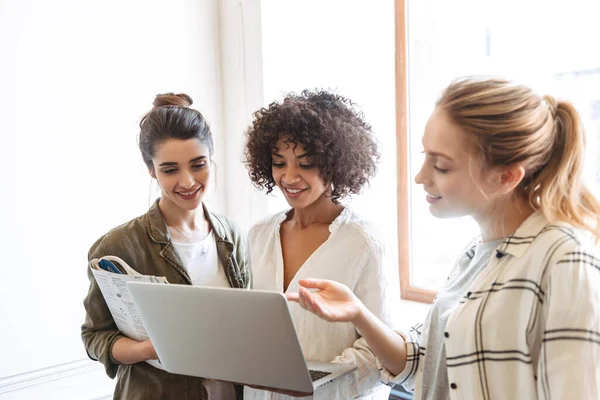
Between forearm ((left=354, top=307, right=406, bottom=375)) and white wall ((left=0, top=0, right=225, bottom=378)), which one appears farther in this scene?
white wall ((left=0, top=0, right=225, bottom=378))

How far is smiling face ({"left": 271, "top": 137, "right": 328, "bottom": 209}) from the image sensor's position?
4.64 ft

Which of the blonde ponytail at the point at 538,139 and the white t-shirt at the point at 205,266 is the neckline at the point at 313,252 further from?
the blonde ponytail at the point at 538,139

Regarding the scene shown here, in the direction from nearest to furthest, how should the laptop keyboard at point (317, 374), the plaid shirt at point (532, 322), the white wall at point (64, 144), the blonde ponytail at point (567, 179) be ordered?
the plaid shirt at point (532, 322) → the blonde ponytail at point (567, 179) → the laptop keyboard at point (317, 374) → the white wall at point (64, 144)

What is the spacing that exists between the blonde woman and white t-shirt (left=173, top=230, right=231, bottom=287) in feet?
1.82

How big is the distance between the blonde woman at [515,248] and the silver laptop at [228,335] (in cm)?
11

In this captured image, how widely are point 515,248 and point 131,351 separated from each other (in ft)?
3.07

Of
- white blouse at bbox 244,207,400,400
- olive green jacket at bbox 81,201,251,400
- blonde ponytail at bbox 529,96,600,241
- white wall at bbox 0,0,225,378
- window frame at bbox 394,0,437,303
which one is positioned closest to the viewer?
blonde ponytail at bbox 529,96,600,241

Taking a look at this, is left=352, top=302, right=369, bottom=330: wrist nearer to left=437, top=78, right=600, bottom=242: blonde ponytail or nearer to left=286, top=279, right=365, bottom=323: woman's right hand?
left=286, top=279, right=365, bottom=323: woman's right hand

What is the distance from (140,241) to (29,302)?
98cm

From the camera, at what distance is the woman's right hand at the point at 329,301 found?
1095mm

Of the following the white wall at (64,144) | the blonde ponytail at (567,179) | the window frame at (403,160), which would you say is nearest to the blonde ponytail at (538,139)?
the blonde ponytail at (567,179)

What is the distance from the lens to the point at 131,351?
58.1 inches

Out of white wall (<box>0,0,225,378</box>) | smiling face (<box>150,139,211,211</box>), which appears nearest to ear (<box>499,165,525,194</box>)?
smiling face (<box>150,139,211,211</box>)

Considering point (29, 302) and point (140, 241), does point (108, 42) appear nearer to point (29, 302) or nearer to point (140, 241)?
point (29, 302)
